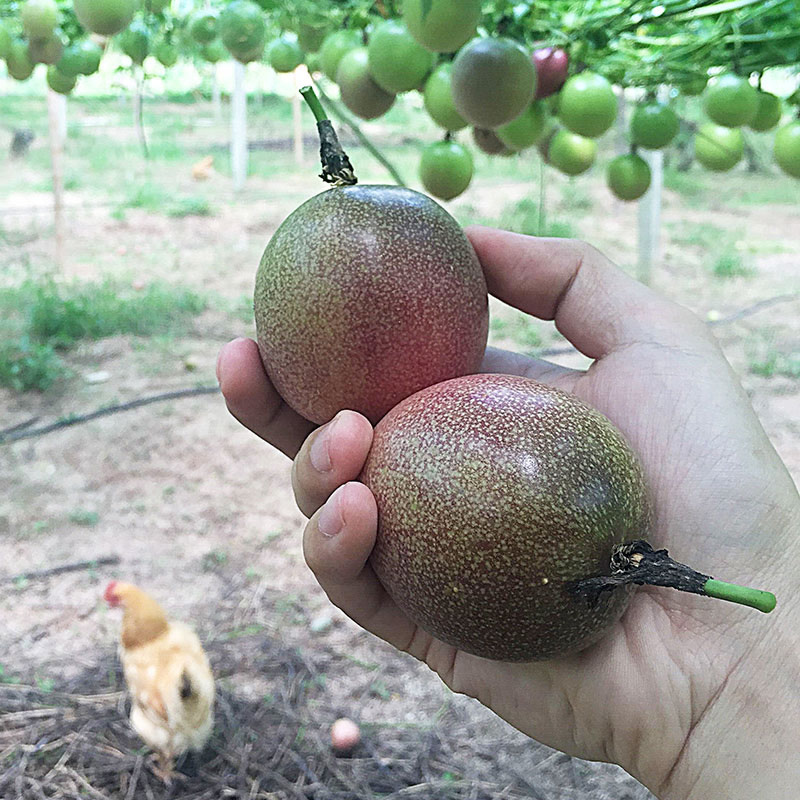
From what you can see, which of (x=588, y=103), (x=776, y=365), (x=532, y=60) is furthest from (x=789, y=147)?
(x=776, y=365)

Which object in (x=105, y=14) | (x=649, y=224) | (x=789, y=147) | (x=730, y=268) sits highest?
(x=105, y=14)

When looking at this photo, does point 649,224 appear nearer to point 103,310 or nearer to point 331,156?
point 103,310

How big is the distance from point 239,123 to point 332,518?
5253 millimetres

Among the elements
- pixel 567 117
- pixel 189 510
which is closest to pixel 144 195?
pixel 189 510

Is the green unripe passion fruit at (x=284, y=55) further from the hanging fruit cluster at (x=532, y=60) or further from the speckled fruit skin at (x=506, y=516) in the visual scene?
the speckled fruit skin at (x=506, y=516)

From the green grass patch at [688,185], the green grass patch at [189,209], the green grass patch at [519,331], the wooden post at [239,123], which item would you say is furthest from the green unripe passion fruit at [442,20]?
the green grass patch at [688,185]

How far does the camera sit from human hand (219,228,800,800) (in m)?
0.80

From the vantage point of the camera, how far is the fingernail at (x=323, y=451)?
763 millimetres

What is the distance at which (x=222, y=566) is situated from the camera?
2.52 m

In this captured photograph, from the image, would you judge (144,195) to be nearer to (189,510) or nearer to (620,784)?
(189,510)

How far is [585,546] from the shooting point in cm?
66

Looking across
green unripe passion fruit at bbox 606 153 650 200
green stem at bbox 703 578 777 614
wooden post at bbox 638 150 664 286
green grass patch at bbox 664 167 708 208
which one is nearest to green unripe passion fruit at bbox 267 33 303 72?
green unripe passion fruit at bbox 606 153 650 200

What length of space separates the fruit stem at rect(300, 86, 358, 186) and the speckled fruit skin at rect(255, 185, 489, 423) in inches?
1.0

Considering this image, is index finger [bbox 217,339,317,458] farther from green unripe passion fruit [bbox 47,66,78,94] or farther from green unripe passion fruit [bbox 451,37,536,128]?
green unripe passion fruit [bbox 47,66,78,94]
